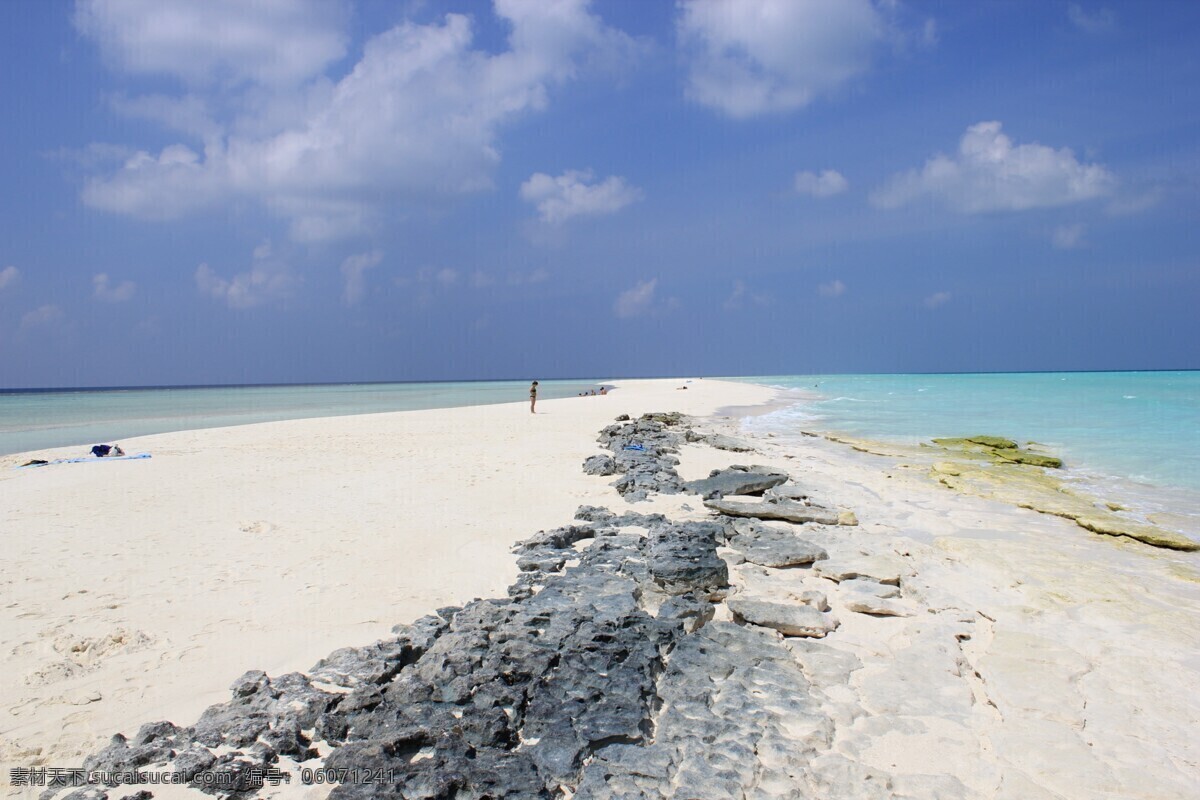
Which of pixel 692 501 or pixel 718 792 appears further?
pixel 692 501

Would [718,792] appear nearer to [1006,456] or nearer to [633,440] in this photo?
[633,440]

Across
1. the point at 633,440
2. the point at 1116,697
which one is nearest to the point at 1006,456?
the point at 633,440

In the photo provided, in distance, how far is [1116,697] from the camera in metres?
3.88

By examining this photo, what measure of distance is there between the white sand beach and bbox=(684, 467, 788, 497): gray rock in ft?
1.73

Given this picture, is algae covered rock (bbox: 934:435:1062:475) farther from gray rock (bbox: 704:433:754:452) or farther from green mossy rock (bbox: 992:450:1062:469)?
gray rock (bbox: 704:433:754:452)

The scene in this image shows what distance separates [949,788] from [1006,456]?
565 inches

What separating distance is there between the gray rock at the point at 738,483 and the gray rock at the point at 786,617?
442 centimetres

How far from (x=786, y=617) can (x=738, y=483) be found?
4.89 meters

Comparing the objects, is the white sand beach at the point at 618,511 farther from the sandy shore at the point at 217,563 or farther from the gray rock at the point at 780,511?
the gray rock at the point at 780,511

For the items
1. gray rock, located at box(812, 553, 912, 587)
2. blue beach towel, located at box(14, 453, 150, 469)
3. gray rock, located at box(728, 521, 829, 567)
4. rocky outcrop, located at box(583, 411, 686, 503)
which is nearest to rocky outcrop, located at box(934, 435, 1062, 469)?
rocky outcrop, located at box(583, 411, 686, 503)

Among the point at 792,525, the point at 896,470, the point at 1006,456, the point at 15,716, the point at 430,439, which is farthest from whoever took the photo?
the point at 430,439

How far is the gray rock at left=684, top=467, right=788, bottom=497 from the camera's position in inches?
375

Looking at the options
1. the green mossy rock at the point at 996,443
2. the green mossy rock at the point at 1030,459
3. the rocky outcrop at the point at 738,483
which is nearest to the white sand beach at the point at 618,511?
the rocky outcrop at the point at 738,483

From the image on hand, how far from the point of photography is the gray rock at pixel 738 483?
9523mm
